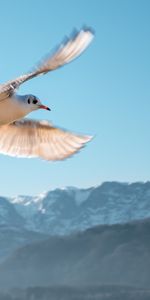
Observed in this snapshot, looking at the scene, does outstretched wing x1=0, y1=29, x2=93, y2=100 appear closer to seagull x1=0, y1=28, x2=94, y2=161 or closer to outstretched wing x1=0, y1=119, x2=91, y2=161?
seagull x1=0, y1=28, x2=94, y2=161

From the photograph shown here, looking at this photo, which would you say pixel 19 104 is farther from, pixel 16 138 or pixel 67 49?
pixel 16 138

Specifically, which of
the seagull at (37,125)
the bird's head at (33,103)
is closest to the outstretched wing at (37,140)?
the seagull at (37,125)

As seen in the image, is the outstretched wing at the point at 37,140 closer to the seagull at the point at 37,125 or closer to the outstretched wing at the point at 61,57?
the seagull at the point at 37,125

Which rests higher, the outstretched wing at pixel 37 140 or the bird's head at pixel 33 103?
the outstretched wing at pixel 37 140

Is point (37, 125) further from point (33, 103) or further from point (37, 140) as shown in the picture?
point (33, 103)

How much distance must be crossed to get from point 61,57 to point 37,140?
5853 mm

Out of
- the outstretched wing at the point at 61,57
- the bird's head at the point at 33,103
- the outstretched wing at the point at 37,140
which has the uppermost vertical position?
the outstretched wing at the point at 37,140

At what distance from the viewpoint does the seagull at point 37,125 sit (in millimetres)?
10000

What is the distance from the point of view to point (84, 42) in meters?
9.75

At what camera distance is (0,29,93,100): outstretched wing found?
976cm

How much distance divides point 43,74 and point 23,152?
518 centimetres

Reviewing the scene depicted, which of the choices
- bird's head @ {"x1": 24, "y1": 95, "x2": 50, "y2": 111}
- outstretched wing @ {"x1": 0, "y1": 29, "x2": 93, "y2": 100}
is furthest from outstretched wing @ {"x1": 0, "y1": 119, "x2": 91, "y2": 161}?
outstretched wing @ {"x1": 0, "y1": 29, "x2": 93, "y2": 100}

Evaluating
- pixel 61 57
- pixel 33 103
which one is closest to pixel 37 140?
pixel 33 103

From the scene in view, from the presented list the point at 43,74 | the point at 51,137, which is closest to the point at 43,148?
the point at 51,137
